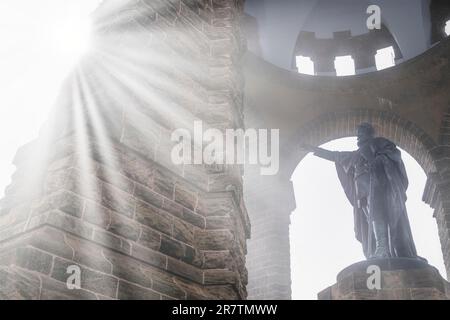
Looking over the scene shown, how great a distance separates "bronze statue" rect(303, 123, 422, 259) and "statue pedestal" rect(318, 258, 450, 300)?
1.26 ft

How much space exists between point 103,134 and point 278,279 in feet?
20.5

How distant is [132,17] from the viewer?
286 cm

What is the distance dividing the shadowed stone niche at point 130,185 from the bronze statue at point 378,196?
2.21 metres

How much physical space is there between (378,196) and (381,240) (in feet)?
1.70

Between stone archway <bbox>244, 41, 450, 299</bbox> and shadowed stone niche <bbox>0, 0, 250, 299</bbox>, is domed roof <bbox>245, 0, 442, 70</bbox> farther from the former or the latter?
shadowed stone niche <bbox>0, 0, 250, 299</bbox>

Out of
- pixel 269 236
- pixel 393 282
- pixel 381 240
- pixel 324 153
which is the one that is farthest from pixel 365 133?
pixel 269 236

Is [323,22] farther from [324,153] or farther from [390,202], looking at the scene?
[390,202]

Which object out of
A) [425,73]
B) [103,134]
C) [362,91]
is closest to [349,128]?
[362,91]

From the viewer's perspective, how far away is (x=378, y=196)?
501 cm

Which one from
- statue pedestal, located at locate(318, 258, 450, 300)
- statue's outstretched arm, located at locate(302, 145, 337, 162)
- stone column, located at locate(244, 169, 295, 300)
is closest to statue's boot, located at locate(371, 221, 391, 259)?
statue pedestal, located at locate(318, 258, 450, 300)

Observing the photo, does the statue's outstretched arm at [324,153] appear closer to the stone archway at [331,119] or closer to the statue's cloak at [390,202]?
the statue's cloak at [390,202]

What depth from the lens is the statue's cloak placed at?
4.89 metres

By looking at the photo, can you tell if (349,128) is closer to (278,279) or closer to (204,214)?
(278,279)

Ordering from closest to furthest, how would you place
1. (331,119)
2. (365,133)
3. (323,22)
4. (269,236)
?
(365,133), (269,236), (331,119), (323,22)
